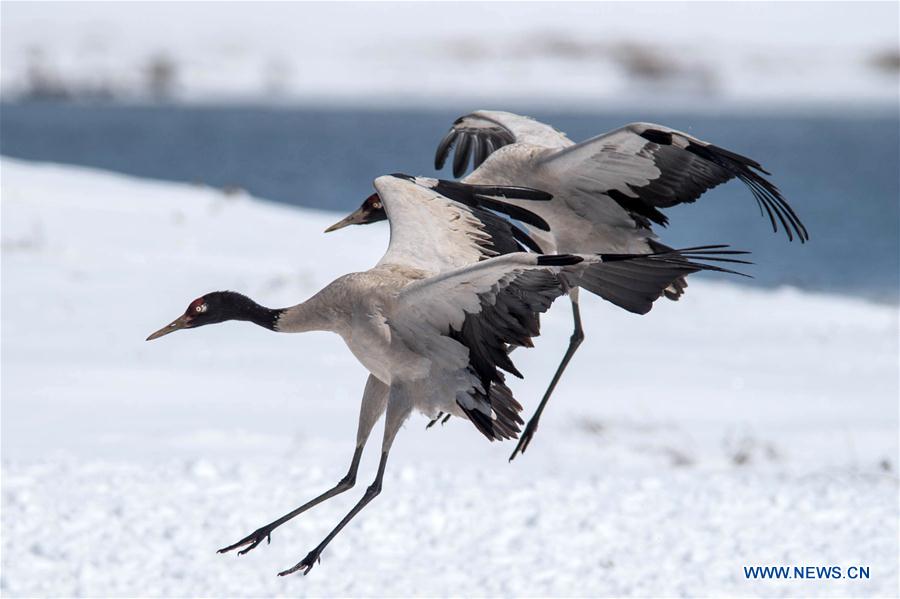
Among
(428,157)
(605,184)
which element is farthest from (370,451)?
(428,157)

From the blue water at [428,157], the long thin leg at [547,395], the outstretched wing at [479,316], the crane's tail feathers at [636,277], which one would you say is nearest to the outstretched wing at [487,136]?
the long thin leg at [547,395]

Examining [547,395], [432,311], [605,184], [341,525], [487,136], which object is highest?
[605,184]

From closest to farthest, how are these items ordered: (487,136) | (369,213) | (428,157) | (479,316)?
(479,316), (369,213), (487,136), (428,157)

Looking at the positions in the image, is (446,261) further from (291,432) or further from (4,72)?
(4,72)

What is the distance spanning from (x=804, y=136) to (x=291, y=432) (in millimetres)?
49715

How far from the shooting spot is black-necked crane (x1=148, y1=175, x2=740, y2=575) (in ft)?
14.7

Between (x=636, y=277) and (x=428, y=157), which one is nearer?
(x=636, y=277)

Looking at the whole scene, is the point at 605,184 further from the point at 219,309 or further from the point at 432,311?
the point at 219,309

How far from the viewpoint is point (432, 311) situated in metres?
4.68

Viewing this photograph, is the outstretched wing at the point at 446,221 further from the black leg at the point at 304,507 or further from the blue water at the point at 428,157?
the blue water at the point at 428,157

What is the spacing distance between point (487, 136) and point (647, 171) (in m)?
1.58

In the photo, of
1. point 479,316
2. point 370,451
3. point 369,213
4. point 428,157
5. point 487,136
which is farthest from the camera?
point 428,157

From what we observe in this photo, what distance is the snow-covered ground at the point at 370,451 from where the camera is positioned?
986 cm

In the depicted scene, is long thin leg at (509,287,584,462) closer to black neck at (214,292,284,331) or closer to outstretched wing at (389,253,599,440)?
outstretched wing at (389,253,599,440)
